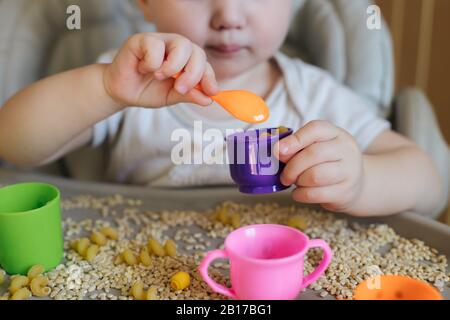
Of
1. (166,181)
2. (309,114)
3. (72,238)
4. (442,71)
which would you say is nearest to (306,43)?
(309,114)

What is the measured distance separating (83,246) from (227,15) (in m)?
0.40

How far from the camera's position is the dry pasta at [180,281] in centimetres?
64

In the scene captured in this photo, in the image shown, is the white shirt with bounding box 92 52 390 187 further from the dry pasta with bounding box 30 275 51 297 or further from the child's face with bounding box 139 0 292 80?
the dry pasta with bounding box 30 275 51 297

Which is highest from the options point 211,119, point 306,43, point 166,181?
point 306,43

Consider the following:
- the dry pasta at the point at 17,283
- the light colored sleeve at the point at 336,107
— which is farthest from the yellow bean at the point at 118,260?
the light colored sleeve at the point at 336,107

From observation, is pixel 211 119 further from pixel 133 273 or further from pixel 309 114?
pixel 133 273

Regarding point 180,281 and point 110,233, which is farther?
point 110,233

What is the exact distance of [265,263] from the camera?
0.56m

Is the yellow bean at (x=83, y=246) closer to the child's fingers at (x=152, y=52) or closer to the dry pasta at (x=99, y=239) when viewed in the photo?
the dry pasta at (x=99, y=239)

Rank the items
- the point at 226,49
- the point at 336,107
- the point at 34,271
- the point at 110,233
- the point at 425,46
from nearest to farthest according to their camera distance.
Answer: the point at 34,271, the point at 110,233, the point at 226,49, the point at 336,107, the point at 425,46

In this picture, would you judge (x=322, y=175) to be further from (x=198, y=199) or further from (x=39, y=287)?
(x=39, y=287)


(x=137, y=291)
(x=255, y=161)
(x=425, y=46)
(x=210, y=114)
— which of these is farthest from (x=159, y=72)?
(x=425, y=46)

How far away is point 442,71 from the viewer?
1.58 metres

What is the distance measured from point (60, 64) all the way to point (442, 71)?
1.03 metres
